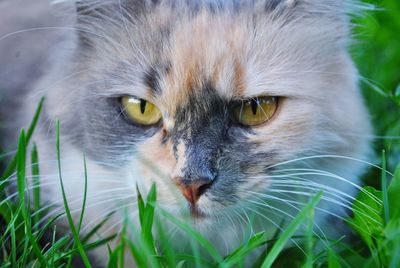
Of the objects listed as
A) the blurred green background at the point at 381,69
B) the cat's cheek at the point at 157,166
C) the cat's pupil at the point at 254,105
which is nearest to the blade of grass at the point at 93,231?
the cat's cheek at the point at 157,166

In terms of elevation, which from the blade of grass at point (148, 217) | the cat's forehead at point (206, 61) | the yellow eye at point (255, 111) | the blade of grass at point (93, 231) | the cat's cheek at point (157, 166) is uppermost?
the cat's forehead at point (206, 61)

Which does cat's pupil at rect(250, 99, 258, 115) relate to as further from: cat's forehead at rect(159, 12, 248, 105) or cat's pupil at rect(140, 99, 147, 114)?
cat's pupil at rect(140, 99, 147, 114)

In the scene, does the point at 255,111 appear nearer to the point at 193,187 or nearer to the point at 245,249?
the point at 193,187

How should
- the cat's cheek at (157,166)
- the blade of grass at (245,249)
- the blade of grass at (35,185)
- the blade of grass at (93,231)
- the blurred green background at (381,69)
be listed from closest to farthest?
the blade of grass at (245,249)
the cat's cheek at (157,166)
the blade of grass at (93,231)
the blade of grass at (35,185)
the blurred green background at (381,69)

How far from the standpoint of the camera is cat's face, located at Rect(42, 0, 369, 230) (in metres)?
1.64

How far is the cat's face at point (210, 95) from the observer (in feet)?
5.37

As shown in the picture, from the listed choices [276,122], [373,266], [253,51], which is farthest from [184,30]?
[373,266]

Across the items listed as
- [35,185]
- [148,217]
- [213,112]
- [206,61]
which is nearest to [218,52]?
[206,61]

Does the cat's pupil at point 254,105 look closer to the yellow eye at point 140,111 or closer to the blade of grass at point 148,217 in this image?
the yellow eye at point 140,111

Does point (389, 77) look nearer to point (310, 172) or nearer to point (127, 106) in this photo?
point (310, 172)

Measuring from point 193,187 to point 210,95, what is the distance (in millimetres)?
262

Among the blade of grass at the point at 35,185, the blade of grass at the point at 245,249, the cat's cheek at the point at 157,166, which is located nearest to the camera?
the blade of grass at the point at 245,249

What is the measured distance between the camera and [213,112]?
167cm

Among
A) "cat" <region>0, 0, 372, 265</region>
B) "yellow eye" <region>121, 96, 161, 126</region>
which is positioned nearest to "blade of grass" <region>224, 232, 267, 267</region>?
"cat" <region>0, 0, 372, 265</region>
